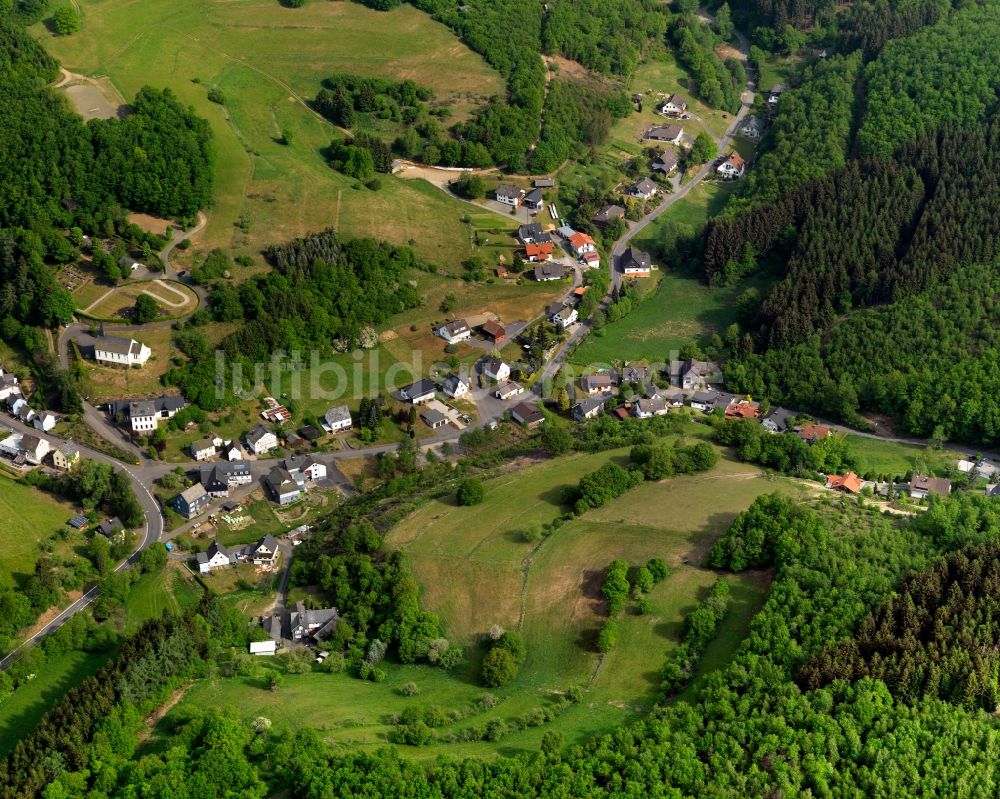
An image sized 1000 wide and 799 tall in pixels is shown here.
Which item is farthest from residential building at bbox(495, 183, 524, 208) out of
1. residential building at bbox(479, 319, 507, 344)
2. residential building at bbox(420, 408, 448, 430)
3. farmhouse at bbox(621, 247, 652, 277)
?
residential building at bbox(420, 408, 448, 430)

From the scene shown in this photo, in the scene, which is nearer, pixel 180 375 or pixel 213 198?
pixel 180 375

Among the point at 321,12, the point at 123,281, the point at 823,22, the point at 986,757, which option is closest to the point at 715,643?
the point at 986,757

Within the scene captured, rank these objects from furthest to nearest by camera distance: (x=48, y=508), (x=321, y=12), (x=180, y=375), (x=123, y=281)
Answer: (x=321, y=12)
(x=123, y=281)
(x=180, y=375)
(x=48, y=508)

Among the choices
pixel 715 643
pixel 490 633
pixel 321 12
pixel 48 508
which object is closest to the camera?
pixel 715 643

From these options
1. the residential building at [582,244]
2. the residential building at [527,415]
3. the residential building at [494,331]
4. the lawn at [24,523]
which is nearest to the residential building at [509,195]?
the residential building at [582,244]

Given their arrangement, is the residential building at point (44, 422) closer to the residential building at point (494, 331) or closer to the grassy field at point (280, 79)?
the grassy field at point (280, 79)

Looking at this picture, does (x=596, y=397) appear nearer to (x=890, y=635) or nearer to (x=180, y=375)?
(x=180, y=375)

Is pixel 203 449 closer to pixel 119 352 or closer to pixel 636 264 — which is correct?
pixel 119 352

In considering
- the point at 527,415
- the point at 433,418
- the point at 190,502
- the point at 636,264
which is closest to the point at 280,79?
the point at 636,264
